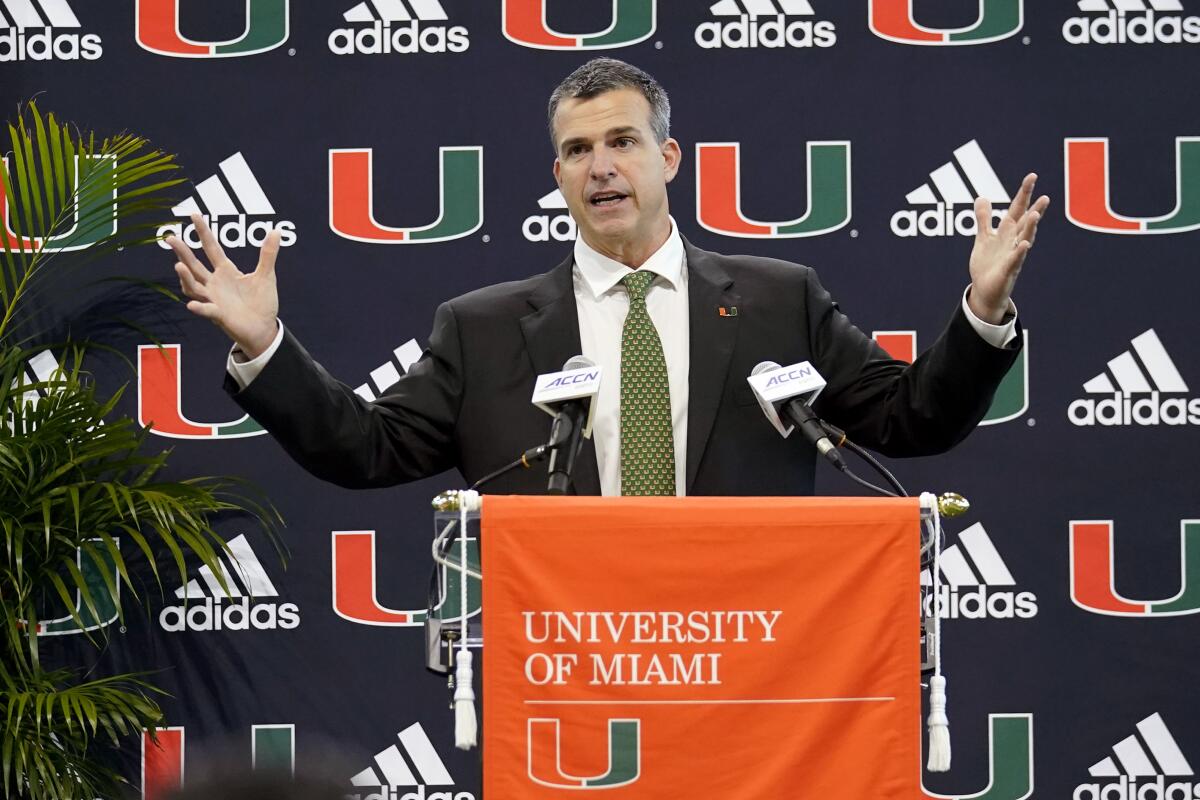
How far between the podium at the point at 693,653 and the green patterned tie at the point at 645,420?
20.8 inches

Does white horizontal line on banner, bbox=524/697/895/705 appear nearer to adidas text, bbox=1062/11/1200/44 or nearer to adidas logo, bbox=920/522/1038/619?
adidas logo, bbox=920/522/1038/619

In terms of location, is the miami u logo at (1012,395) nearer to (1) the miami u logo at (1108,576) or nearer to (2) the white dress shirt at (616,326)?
(1) the miami u logo at (1108,576)

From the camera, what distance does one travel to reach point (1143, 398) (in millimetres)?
4703

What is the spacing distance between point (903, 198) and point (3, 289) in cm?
275

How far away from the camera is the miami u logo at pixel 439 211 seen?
4844 millimetres

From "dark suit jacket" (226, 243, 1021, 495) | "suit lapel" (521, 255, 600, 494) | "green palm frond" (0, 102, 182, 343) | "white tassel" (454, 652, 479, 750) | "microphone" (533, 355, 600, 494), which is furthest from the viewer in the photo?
"green palm frond" (0, 102, 182, 343)

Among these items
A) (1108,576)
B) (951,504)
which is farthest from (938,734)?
(1108,576)

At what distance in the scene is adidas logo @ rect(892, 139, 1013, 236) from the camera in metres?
4.77

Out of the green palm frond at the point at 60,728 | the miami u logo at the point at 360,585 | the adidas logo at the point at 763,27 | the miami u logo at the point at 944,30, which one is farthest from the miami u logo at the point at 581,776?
the miami u logo at the point at 944,30

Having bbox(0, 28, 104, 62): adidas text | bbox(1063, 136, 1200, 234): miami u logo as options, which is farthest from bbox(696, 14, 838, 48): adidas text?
bbox(0, 28, 104, 62): adidas text

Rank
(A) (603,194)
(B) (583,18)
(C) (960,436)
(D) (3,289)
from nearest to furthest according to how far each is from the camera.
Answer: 1. (C) (960,436)
2. (A) (603,194)
3. (D) (3,289)
4. (B) (583,18)

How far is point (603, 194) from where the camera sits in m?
2.98

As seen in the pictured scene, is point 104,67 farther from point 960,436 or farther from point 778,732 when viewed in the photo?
point 778,732

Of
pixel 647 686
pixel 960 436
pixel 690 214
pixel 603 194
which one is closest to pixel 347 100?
pixel 690 214
